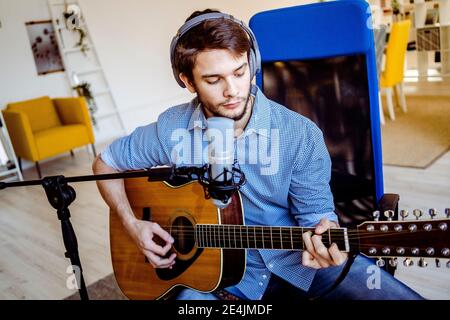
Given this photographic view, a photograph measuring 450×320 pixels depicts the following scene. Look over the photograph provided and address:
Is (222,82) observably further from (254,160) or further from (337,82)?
(337,82)

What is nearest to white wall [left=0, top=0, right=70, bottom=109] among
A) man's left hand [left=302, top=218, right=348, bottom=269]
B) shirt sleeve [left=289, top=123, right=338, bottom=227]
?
shirt sleeve [left=289, top=123, right=338, bottom=227]

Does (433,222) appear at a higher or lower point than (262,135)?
lower

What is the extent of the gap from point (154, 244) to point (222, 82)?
429 mm

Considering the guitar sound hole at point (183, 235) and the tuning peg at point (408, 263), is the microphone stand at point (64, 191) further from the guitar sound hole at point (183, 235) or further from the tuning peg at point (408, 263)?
the tuning peg at point (408, 263)

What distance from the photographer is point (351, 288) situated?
0.93m

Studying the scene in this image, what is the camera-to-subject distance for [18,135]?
3479mm

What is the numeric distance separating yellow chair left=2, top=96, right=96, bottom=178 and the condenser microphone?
249cm

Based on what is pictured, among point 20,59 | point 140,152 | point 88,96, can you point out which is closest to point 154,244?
point 140,152

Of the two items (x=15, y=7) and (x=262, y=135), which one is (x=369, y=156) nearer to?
(x=262, y=135)

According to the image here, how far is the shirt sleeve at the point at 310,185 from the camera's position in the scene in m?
0.96

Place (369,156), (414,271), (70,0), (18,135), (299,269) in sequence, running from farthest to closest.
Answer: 1. (18,135)
2. (70,0)
3. (414,271)
4. (369,156)
5. (299,269)

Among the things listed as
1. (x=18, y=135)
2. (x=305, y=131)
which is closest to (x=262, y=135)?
(x=305, y=131)

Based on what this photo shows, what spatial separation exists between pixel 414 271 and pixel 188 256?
941mm
